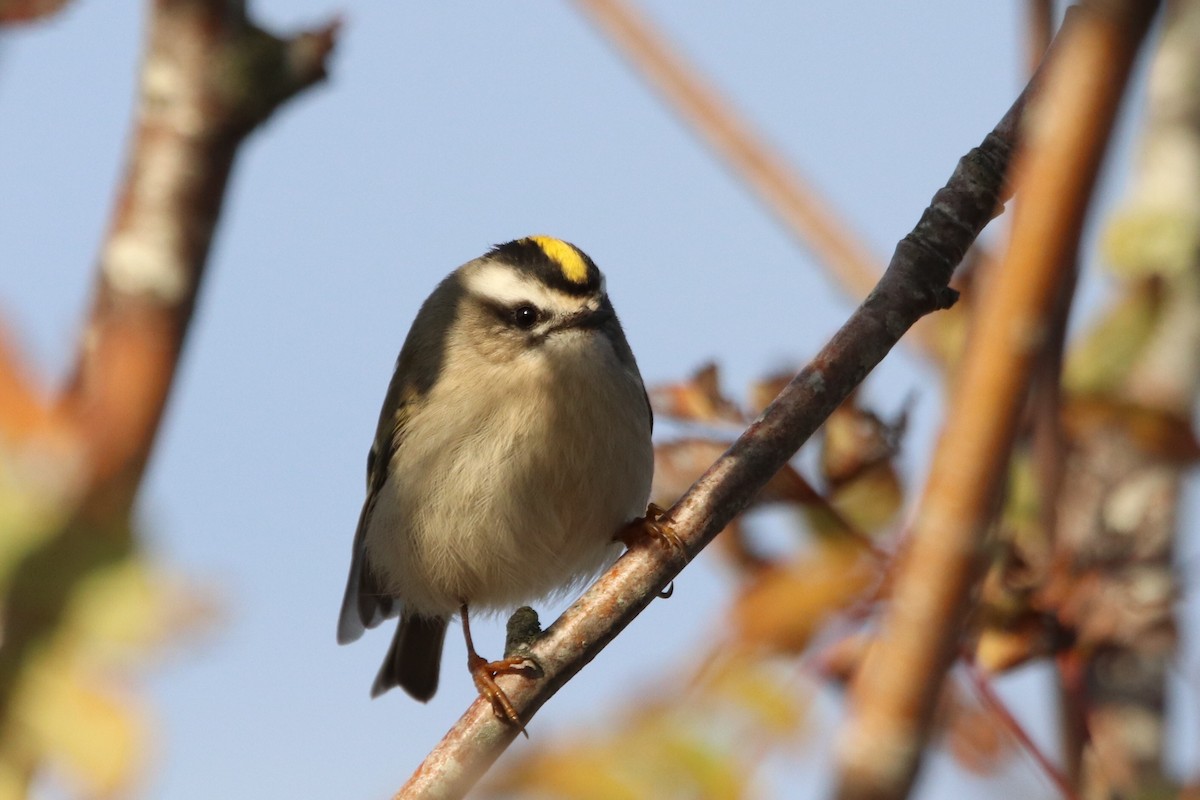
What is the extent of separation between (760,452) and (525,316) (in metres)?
1.58

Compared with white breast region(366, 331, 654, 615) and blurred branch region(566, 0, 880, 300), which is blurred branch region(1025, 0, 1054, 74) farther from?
white breast region(366, 331, 654, 615)

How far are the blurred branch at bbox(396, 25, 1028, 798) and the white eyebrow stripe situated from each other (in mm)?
1414

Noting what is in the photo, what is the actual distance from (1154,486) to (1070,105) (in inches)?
64.3

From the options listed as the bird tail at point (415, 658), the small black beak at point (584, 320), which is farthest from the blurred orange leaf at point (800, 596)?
the bird tail at point (415, 658)

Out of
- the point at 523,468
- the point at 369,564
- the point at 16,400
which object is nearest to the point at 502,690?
the point at 16,400

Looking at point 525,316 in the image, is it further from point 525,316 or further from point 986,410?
point 986,410

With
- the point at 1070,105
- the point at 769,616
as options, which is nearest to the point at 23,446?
the point at 1070,105

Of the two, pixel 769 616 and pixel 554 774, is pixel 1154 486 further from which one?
pixel 554 774

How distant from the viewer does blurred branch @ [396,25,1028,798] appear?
149 cm

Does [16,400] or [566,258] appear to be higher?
[16,400]

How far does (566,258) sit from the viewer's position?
320 cm

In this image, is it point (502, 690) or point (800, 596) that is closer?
point (800, 596)

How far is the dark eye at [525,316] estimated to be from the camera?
310 cm

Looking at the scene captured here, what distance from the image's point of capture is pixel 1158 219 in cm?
147
